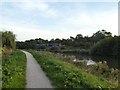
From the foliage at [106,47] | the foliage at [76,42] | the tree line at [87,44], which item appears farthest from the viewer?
the foliage at [76,42]

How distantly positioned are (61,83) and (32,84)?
1295mm

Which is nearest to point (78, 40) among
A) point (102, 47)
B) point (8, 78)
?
point (102, 47)

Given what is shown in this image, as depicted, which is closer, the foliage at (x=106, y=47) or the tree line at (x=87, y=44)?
the foliage at (x=106, y=47)

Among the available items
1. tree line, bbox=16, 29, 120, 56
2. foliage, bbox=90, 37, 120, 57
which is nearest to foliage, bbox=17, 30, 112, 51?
tree line, bbox=16, 29, 120, 56

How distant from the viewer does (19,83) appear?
12703 mm

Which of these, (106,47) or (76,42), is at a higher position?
(76,42)

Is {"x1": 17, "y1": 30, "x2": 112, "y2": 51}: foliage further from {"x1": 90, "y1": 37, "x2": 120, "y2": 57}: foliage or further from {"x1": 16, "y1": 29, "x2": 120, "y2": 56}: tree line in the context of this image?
{"x1": 90, "y1": 37, "x2": 120, "y2": 57}: foliage

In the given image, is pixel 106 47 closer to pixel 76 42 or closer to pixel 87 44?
pixel 87 44

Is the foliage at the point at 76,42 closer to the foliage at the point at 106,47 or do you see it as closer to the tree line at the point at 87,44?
the tree line at the point at 87,44

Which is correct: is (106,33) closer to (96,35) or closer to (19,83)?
(96,35)

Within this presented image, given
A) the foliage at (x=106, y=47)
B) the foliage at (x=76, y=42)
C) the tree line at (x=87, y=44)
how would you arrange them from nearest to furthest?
the foliage at (x=106, y=47)
the tree line at (x=87, y=44)
the foliage at (x=76, y=42)

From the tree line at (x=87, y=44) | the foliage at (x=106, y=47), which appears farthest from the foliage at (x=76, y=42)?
the foliage at (x=106, y=47)

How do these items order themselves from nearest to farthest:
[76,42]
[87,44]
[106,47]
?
[106,47] → [87,44] → [76,42]

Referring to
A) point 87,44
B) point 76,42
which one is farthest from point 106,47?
point 76,42
